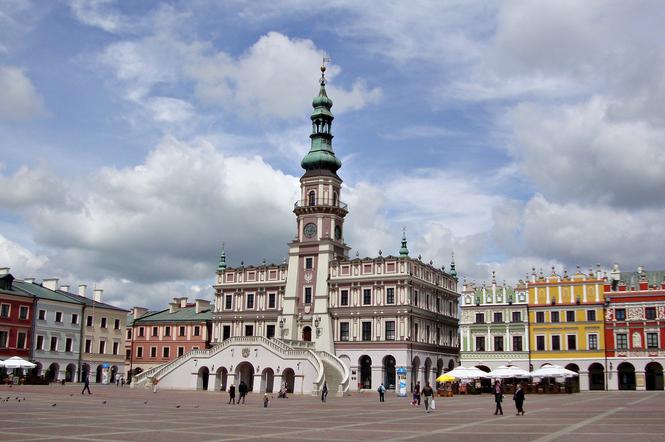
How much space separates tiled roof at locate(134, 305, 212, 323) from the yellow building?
39639mm

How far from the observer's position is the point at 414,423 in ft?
102

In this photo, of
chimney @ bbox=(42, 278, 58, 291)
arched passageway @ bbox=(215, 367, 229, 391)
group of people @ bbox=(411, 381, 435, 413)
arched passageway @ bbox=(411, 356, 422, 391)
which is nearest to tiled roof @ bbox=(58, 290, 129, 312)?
chimney @ bbox=(42, 278, 58, 291)

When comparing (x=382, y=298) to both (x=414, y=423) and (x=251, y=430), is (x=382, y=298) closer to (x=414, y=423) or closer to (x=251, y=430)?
(x=414, y=423)

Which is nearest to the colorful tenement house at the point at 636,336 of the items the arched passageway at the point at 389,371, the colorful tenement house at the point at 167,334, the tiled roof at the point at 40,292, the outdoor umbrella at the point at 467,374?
the arched passageway at the point at 389,371

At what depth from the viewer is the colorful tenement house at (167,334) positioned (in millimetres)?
94000

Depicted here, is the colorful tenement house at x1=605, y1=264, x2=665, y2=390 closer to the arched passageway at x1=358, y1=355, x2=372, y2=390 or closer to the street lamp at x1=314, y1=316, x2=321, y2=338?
the arched passageway at x1=358, y1=355, x2=372, y2=390

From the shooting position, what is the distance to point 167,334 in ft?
315

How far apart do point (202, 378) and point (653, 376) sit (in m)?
48.2

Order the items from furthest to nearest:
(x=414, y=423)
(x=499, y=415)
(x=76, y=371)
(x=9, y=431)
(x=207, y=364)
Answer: (x=76, y=371) → (x=207, y=364) → (x=499, y=415) → (x=414, y=423) → (x=9, y=431)

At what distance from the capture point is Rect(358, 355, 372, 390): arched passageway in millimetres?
76206

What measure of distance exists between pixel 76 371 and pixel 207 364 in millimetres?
20349

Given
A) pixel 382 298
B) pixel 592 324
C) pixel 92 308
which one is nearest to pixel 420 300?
pixel 382 298

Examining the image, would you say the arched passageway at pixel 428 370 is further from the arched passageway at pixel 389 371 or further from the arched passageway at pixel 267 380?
the arched passageway at pixel 267 380

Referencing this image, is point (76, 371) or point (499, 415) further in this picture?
point (76, 371)
